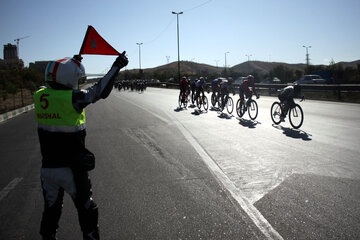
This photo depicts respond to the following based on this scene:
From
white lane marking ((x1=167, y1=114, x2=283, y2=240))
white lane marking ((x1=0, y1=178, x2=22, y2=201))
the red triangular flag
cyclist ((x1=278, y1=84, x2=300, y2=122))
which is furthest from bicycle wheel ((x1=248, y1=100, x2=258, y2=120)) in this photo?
the red triangular flag

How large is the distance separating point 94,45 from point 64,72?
540 millimetres

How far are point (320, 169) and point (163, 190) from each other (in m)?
2.83

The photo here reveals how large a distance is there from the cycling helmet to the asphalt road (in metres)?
1.68

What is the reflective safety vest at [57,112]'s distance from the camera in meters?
2.61

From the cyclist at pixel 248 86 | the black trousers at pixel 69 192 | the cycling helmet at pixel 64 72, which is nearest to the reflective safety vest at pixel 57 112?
the cycling helmet at pixel 64 72

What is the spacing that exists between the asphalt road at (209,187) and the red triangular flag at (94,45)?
6.12ft

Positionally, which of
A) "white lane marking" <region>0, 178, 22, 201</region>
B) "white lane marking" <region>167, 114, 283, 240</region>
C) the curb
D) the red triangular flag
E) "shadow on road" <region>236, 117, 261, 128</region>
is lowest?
"white lane marking" <region>0, 178, 22, 201</region>

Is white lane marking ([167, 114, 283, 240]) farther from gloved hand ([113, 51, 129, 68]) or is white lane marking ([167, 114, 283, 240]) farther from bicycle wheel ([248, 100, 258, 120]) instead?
bicycle wheel ([248, 100, 258, 120])

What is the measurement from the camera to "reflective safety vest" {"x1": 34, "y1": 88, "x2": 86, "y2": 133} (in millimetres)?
2611

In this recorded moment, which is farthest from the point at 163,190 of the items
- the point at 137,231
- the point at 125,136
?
the point at 125,136

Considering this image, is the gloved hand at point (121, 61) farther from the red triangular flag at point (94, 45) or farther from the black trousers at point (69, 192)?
the black trousers at point (69, 192)

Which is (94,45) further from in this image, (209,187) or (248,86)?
(248,86)

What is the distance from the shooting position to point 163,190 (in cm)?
475

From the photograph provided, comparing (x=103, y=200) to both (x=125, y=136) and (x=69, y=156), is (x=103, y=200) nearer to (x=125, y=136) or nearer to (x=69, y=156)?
(x=69, y=156)
